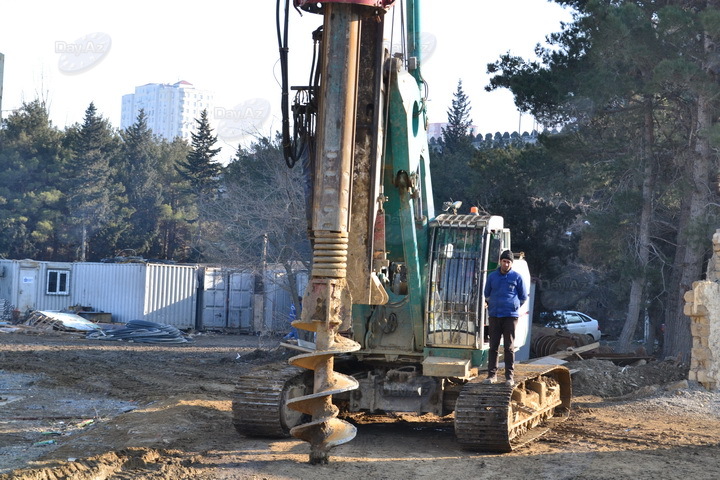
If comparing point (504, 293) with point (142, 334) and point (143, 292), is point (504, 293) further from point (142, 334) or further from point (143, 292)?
point (143, 292)

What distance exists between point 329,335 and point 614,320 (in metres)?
32.4

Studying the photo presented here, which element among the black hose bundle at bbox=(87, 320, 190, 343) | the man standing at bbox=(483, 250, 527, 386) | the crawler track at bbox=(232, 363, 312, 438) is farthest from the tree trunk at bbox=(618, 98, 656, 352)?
the crawler track at bbox=(232, 363, 312, 438)

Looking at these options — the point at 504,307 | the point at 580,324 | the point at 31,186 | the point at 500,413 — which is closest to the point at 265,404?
the point at 500,413

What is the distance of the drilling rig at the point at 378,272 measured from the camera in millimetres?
7859

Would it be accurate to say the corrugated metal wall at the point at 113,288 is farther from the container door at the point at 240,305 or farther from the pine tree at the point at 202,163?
the pine tree at the point at 202,163

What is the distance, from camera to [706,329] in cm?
1520

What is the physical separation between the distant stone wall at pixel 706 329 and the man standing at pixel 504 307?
6459 mm

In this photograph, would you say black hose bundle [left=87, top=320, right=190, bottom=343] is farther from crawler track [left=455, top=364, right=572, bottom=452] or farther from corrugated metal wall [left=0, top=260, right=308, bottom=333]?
crawler track [left=455, top=364, right=572, bottom=452]

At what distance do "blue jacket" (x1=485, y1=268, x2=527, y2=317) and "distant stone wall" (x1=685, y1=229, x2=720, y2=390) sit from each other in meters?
6.43

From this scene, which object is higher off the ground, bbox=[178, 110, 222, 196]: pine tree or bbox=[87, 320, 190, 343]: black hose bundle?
bbox=[178, 110, 222, 196]: pine tree

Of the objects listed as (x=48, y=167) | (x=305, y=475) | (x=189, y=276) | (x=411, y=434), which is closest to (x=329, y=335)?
(x=305, y=475)

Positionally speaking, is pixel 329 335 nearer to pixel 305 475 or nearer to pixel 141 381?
pixel 305 475

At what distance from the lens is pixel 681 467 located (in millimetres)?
8992

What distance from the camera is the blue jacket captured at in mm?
9859
